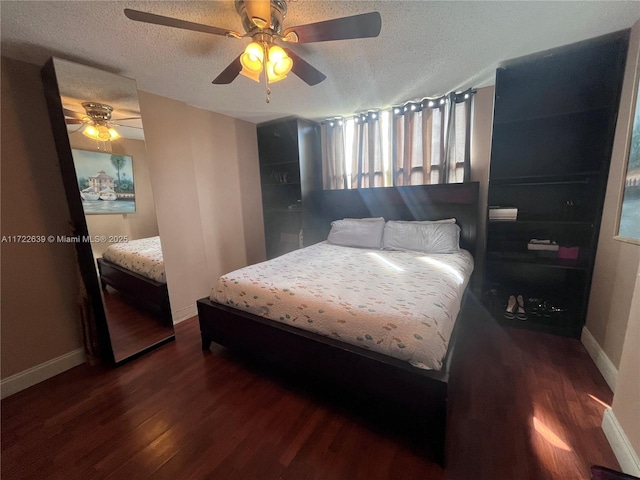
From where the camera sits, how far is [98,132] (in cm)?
190

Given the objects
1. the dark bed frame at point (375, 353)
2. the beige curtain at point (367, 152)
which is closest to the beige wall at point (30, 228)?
the dark bed frame at point (375, 353)

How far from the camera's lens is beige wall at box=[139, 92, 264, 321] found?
248cm

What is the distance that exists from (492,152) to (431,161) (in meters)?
0.67

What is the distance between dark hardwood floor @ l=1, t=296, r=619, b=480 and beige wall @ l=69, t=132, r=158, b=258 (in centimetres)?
107

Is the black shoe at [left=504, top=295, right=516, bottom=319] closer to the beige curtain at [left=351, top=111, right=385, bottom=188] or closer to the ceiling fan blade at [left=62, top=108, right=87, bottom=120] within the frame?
the beige curtain at [left=351, top=111, right=385, bottom=188]

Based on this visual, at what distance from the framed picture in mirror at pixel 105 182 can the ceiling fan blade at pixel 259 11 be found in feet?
5.19

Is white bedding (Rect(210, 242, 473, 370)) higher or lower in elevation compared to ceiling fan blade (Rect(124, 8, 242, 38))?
lower

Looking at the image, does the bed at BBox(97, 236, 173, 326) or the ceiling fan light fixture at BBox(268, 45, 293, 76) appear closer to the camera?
the ceiling fan light fixture at BBox(268, 45, 293, 76)

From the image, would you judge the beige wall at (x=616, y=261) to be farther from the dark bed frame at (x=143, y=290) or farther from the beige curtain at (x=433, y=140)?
the dark bed frame at (x=143, y=290)

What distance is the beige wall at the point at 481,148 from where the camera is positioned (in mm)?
2598

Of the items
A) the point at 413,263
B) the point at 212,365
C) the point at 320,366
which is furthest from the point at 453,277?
the point at 212,365

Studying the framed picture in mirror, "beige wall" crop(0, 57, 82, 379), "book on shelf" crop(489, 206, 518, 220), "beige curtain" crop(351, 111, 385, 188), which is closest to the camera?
"beige wall" crop(0, 57, 82, 379)

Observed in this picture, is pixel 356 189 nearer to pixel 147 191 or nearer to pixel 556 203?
pixel 556 203

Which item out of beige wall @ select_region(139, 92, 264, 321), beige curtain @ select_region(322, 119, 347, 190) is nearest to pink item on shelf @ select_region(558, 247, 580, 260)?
beige curtain @ select_region(322, 119, 347, 190)
